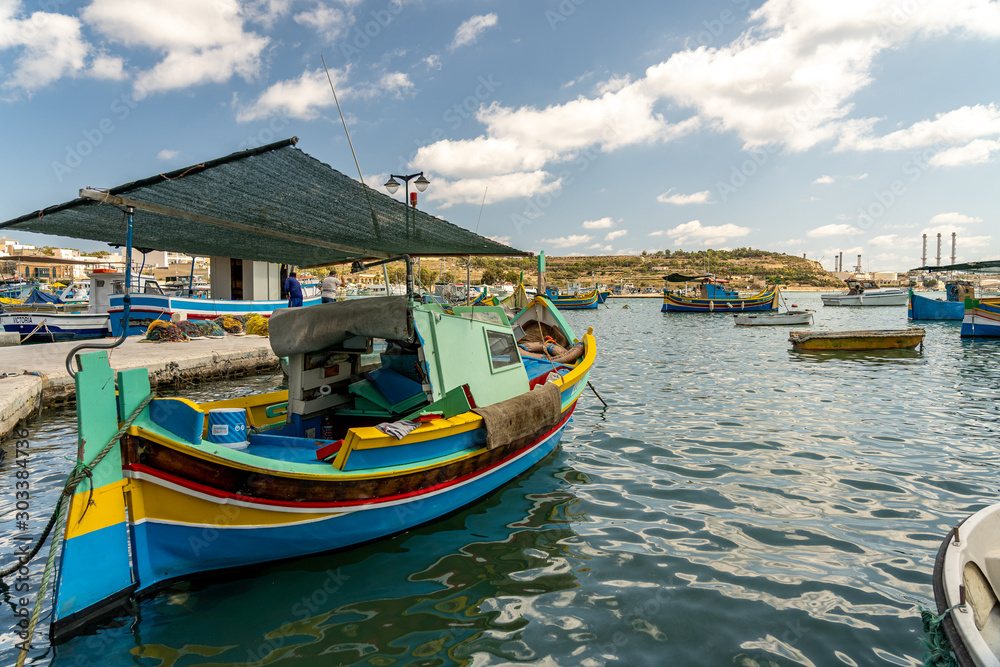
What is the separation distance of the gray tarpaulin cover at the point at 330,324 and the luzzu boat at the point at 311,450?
0.05 feet

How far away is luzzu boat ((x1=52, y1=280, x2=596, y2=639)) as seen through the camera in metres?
3.51

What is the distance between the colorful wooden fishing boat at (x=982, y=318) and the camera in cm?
2303

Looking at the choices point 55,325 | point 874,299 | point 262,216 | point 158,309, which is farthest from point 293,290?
point 874,299

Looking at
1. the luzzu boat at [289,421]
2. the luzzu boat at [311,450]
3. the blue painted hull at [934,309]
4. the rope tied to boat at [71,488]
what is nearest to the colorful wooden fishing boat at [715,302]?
the blue painted hull at [934,309]

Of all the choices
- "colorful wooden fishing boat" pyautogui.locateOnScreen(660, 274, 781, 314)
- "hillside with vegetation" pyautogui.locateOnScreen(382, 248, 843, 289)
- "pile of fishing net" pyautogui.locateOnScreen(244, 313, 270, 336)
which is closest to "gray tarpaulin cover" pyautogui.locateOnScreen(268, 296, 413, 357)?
"pile of fishing net" pyautogui.locateOnScreen(244, 313, 270, 336)

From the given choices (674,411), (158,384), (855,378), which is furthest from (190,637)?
(855,378)

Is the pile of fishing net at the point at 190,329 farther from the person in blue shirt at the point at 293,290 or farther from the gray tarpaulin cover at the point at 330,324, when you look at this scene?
the gray tarpaulin cover at the point at 330,324

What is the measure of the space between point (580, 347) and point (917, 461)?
5.31 metres

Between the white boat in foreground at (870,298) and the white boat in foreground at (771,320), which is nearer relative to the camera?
the white boat in foreground at (771,320)

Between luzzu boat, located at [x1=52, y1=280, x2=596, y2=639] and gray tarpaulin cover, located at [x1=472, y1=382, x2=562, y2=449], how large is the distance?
21mm

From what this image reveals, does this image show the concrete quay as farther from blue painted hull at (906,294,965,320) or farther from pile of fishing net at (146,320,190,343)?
blue painted hull at (906,294,965,320)

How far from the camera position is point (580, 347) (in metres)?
9.80

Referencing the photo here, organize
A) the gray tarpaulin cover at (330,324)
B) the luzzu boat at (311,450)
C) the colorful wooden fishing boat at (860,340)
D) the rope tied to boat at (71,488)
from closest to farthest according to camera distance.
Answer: the rope tied to boat at (71,488)
the luzzu boat at (311,450)
the gray tarpaulin cover at (330,324)
the colorful wooden fishing boat at (860,340)

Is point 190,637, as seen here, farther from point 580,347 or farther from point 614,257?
point 614,257
